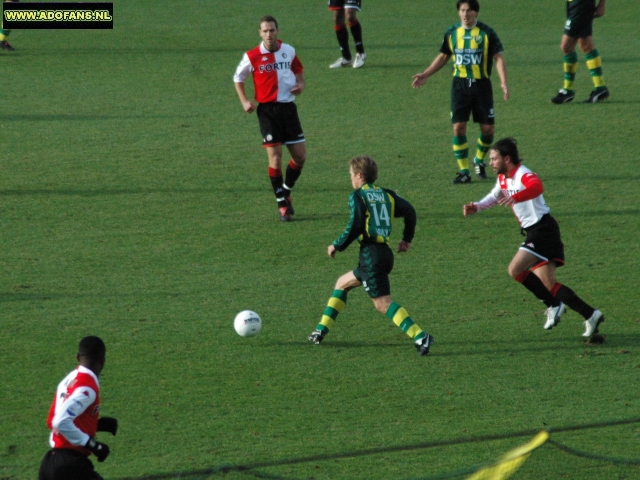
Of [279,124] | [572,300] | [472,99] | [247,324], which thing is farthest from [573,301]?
[472,99]

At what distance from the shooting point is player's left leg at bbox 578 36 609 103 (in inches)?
598

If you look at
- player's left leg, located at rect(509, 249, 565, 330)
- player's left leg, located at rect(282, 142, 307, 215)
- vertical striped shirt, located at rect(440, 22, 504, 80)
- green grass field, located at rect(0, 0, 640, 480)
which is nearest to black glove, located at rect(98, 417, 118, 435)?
green grass field, located at rect(0, 0, 640, 480)

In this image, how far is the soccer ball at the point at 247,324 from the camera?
814cm

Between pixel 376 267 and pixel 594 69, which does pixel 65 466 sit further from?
pixel 594 69

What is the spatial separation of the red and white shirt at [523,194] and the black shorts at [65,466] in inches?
171

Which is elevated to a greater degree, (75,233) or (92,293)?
(75,233)

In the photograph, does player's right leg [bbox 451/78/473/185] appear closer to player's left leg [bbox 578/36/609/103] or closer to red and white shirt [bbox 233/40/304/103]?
red and white shirt [bbox 233/40/304/103]

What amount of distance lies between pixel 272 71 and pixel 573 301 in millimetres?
4669

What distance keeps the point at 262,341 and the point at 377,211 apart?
58.9 inches

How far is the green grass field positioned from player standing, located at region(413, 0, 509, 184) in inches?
33.7

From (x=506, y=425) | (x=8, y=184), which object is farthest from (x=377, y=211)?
(x=8, y=184)

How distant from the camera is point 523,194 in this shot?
26.7 feet

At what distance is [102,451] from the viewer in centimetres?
525

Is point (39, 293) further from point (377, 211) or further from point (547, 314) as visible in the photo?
point (547, 314)
